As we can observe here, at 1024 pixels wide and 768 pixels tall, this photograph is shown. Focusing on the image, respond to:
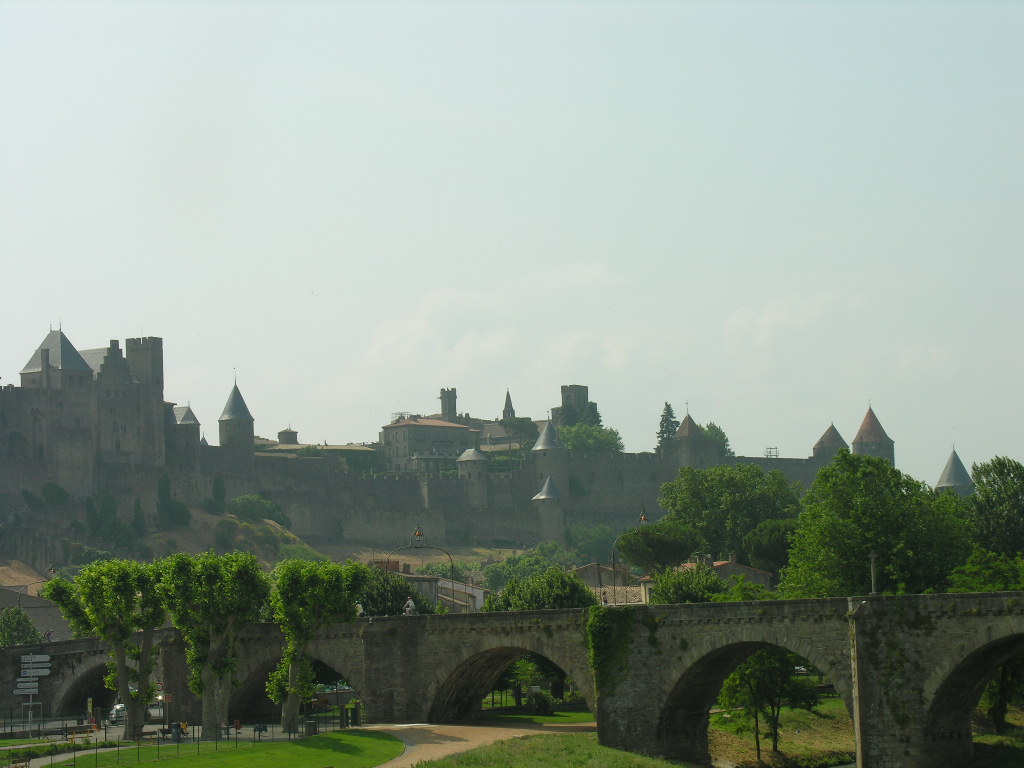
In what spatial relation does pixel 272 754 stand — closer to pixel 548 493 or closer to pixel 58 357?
pixel 58 357

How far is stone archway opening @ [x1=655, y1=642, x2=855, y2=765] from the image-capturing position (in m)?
40.6

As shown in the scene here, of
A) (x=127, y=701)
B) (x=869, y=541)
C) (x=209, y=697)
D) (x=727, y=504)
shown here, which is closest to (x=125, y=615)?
(x=127, y=701)

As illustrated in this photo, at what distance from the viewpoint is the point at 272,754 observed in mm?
40250

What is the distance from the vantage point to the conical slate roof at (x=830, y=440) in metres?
139

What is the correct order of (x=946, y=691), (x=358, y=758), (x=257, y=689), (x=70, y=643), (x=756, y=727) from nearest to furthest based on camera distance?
(x=946, y=691), (x=358, y=758), (x=756, y=727), (x=257, y=689), (x=70, y=643)

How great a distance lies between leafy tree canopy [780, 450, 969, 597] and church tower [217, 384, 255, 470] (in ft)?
237

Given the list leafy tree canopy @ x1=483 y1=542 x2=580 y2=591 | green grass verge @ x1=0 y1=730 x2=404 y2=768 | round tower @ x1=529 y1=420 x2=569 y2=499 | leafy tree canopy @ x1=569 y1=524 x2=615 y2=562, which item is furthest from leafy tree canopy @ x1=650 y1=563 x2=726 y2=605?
round tower @ x1=529 y1=420 x2=569 y2=499

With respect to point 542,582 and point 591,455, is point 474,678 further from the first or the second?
point 591,455

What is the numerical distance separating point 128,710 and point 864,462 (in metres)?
26.9

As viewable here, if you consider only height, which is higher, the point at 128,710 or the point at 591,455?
the point at 591,455

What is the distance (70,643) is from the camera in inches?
2217

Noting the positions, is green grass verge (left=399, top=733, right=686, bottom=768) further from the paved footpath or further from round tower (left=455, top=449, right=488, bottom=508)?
round tower (left=455, top=449, right=488, bottom=508)

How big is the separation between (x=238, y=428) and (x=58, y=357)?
54.4 feet

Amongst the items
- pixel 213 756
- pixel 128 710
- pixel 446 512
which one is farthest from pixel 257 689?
pixel 446 512
